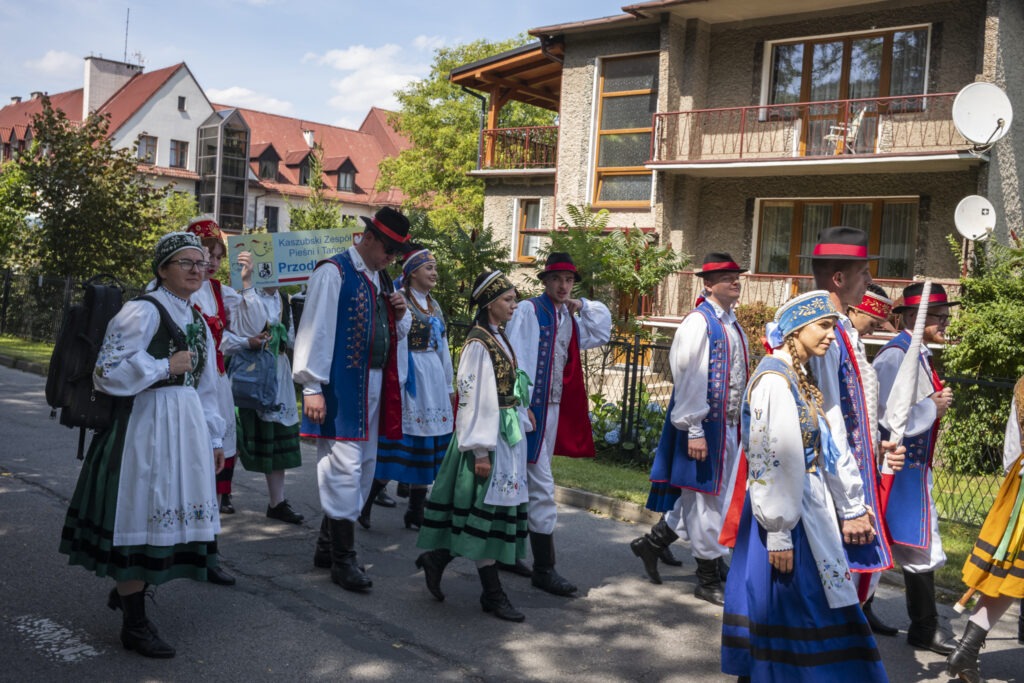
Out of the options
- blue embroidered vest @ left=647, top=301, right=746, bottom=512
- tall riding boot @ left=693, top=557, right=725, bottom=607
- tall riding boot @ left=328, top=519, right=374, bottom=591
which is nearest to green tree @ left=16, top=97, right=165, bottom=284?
tall riding boot @ left=328, top=519, right=374, bottom=591

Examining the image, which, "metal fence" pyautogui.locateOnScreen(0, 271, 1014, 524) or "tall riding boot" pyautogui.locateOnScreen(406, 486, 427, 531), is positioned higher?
"metal fence" pyautogui.locateOnScreen(0, 271, 1014, 524)

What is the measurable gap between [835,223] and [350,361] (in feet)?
51.9

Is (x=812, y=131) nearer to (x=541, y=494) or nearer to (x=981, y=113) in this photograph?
(x=981, y=113)

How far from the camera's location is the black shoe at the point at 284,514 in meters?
7.53

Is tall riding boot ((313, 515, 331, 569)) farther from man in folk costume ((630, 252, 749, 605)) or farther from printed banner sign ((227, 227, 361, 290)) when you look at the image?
printed banner sign ((227, 227, 361, 290))

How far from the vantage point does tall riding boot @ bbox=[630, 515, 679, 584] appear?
6.53m

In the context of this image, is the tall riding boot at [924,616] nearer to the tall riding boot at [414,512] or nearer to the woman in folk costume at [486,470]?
the woman in folk costume at [486,470]

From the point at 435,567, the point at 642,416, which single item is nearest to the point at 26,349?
the point at 642,416

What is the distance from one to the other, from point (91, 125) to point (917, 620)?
1969 centimetres

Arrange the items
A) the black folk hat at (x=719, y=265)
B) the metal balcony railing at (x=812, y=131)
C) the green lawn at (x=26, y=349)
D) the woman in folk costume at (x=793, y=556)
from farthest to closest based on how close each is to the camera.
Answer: the green lawn at (x=26, y=349) < the metal balcony railing at (x=812, y=131) < the black folk hat at (x=719, y=265) < the woman in folk costume at (x=793, y=556)

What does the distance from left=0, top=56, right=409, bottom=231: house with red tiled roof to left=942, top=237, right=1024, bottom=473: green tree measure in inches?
1671

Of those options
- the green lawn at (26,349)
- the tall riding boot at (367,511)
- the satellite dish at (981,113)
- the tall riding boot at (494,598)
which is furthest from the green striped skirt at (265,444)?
the satellite dish at (981,113)

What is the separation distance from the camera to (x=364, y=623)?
5.41 meters

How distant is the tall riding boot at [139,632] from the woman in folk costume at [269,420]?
8.95 ft
